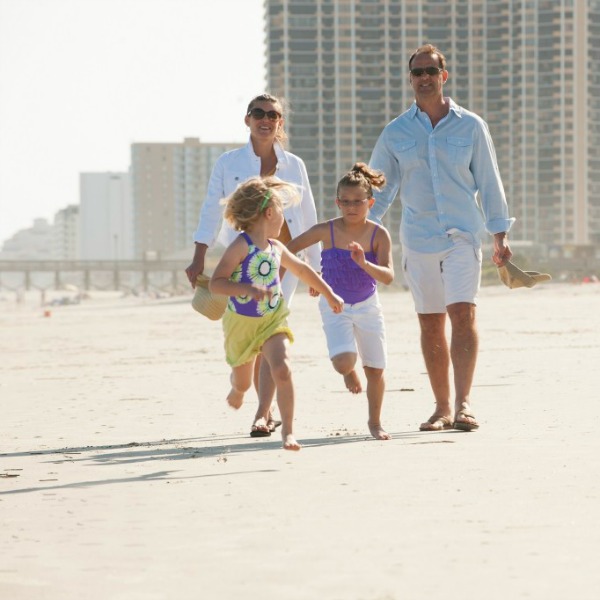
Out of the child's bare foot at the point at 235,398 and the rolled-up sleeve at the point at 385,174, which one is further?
the rolled-up sleeve at the point at 385,174

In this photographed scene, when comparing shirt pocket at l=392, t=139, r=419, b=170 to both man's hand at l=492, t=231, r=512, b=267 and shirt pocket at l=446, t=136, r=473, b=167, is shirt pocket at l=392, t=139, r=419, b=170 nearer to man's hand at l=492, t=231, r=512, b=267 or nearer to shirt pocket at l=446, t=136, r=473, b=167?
shirt pocket at l=446, t=136, r=473, b=167

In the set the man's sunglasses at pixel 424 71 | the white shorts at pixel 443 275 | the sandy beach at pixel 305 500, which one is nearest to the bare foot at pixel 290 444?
the sandy beach at pixel 305 500

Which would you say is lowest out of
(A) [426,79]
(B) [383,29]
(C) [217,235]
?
(C) [217,235]

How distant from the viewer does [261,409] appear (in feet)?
21.9

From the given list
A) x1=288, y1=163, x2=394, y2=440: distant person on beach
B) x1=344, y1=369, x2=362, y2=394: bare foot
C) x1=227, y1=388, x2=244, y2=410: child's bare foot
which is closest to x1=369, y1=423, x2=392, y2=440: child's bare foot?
x1=288, y1=163, x2=394, y2=440: distant person on beach

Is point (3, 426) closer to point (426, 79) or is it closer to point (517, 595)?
point (426, 79)

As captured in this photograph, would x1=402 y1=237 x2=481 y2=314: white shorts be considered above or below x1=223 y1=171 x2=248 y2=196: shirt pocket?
below

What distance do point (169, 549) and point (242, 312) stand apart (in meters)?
2.32

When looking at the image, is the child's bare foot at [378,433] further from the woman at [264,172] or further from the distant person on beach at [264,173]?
the woman at [264,172]

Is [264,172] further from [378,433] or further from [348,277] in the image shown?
[378,433]

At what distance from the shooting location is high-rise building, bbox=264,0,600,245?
126 m

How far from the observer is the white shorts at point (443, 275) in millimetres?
6898

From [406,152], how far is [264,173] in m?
0.77

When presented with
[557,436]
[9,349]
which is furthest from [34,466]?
[9,349]
